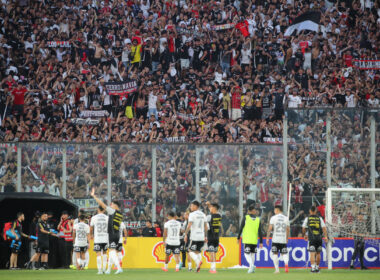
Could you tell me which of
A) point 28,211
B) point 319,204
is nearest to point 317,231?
point 319,204

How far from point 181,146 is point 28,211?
244 inches

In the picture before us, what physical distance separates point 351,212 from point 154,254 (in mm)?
6800

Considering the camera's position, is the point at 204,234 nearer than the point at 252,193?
Yes

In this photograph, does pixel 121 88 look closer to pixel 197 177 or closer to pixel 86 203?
pixel 86 203

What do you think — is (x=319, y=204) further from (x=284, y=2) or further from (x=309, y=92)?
(x=284, y=2)

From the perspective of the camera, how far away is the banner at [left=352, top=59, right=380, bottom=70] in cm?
3284

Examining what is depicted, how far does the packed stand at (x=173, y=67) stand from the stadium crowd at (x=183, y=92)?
6cm

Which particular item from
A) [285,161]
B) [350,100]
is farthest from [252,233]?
[350,100]

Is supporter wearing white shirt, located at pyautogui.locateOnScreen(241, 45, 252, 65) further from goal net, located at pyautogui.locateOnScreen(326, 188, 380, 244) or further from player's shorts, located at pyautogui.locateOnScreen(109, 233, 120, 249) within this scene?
player's shorts, located at pyautogui.locateOnScreen(109, 233, 120, 249)

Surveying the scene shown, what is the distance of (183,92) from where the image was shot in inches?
1271

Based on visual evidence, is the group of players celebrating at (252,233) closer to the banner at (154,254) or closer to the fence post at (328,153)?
the fence post at (328,153)

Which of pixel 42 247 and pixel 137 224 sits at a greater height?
pixel 137 224

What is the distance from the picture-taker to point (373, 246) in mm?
24734

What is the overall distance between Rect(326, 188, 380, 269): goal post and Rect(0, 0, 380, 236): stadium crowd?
58 centimetres
